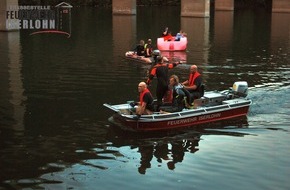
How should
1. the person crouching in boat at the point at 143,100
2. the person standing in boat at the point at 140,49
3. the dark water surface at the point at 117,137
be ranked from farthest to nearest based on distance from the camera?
1. the person standing in boat at the point at 140,49
2. the person crouching in boat at the point at 143,100
3. the dark water surface at the point at 117,137

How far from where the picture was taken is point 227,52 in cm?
3105

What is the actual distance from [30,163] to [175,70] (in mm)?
13830

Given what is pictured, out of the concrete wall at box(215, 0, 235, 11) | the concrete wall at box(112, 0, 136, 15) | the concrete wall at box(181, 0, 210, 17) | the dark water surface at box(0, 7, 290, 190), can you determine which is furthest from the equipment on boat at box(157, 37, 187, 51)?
the concrete wall at box(215, 0, 235, 11)

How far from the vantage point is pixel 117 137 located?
42.3 feet

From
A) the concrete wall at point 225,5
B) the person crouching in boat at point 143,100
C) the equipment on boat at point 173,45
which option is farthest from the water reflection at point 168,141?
the concrete wall at point 225,5

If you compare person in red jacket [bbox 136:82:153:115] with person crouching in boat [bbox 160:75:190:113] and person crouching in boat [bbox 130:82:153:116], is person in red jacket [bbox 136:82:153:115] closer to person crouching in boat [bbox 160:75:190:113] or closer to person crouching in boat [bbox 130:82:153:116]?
person crouching in boat [bbox 130:82:153:116]

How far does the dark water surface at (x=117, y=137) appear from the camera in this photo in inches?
398

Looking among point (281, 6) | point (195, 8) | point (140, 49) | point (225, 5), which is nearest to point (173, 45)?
point (140, 49)

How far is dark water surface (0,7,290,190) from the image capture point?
398 inches

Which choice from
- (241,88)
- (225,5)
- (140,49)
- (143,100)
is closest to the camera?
(143,100)

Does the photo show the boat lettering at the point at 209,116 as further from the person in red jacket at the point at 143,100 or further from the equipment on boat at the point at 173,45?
the equipment on boat at the point at 173,45

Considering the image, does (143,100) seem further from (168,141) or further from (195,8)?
(195,8)

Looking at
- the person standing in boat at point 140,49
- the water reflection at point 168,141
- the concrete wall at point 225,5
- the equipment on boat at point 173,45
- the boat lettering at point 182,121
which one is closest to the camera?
the water reflection at point 168,141

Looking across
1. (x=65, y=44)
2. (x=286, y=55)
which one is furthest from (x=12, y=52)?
(x=286, y=55)
